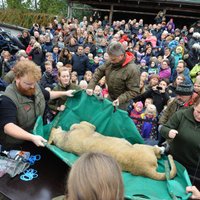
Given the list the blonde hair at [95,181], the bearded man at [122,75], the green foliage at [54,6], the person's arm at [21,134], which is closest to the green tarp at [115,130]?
the person's arm at [21,134]

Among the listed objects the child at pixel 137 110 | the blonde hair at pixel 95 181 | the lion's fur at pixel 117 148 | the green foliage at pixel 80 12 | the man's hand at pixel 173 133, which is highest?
the green foliage at pixel 80 12

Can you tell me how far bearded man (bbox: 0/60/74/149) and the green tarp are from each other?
0.13 meters

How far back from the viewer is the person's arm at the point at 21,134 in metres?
2.41

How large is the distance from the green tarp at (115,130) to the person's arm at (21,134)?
16 cm

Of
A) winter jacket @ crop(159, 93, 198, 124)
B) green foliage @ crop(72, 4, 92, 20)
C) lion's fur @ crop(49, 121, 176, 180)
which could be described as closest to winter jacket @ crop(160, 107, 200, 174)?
lion's fur @ crop(49, 121, 176, 180)

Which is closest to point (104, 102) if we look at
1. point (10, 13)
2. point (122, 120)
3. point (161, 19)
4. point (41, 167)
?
point (122, 120)

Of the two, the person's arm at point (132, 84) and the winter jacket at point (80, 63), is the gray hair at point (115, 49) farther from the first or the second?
the winter jacket at point (80, 63)

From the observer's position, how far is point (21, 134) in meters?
2.45

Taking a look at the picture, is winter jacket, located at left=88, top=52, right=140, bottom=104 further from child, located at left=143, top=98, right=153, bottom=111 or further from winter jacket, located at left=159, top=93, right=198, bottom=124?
child, located at left=143, top=98, right=153, bottom=111

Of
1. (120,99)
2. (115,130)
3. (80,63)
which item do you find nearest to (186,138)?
(115,130)

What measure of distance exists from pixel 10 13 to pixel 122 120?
18360 millimetres

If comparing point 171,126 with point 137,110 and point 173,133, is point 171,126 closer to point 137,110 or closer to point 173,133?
point 173,133

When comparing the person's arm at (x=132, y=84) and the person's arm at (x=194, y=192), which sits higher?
the person's arm at (x=132, y=84)

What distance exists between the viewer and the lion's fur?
2291 millimetres
